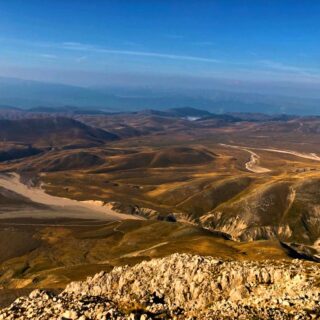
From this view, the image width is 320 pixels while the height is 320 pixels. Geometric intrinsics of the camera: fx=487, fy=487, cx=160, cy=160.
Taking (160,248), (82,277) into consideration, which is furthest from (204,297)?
(160,248)

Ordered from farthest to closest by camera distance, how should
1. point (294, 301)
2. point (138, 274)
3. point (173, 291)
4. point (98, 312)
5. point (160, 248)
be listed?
point (160, 248)
point (138, 274)
point (173, 291)
point (98, 312)
point (294, 301)

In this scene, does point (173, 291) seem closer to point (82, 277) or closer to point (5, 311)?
point (5, 311)

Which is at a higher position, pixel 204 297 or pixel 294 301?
pixel 294 301

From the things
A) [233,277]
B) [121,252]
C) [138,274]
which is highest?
[233,277]

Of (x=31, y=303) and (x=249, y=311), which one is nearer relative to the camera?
(x=249, y=311)

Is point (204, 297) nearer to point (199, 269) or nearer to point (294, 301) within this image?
point (199, 269)

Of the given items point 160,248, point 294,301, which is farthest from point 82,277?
point 294,301

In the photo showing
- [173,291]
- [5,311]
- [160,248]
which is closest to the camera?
[5,311]
